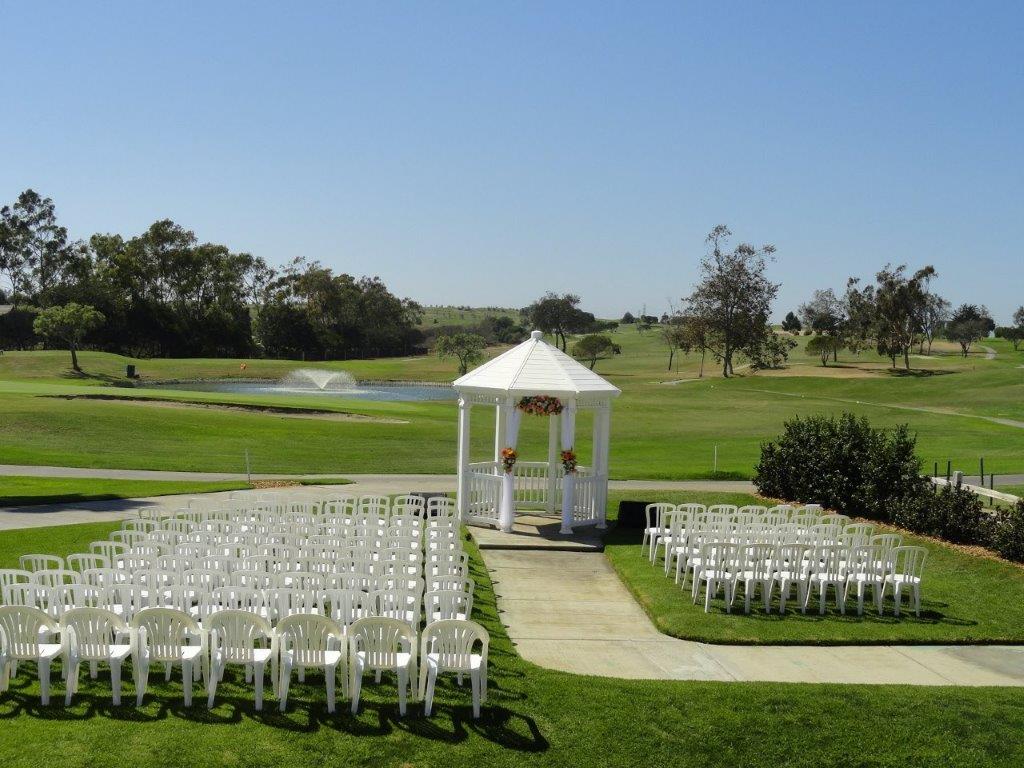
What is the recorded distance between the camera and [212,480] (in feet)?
85.7

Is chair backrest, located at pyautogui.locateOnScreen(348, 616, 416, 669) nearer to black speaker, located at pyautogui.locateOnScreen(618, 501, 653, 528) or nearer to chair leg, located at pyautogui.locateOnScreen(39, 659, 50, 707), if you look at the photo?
chair leg, located at pyautogui.locateOnScreen(39, 659, 50, 707)

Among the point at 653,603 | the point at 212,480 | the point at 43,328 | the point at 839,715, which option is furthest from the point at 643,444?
the point at 43,328

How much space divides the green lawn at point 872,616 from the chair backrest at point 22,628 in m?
7.27

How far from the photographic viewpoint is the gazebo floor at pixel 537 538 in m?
18.1

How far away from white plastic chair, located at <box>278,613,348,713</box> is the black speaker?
38.0ft

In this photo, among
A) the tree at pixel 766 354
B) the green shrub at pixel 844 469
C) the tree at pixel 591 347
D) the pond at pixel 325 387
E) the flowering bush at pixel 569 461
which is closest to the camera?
the flowering bush at pixel 569 461

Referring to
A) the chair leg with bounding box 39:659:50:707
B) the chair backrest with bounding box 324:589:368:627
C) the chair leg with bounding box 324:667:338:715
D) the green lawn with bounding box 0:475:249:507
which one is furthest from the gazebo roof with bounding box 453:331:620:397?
the chair leg with bounding box 39:659:50:707

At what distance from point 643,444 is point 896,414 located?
19.1 metres

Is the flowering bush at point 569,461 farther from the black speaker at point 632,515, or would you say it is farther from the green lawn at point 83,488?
the green lawn at point 83,488

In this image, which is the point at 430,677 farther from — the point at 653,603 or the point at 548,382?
the point at 548,382

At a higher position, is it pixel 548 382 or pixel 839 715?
pixel 548 382

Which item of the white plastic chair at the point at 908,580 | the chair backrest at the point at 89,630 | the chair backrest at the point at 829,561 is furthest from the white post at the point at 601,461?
the chair backrest at the point at 89,630

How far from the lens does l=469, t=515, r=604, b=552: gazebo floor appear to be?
59.3 feet

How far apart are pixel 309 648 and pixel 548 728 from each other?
2328mm
